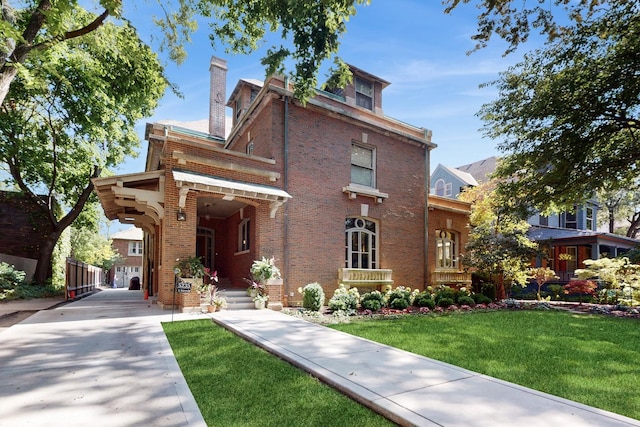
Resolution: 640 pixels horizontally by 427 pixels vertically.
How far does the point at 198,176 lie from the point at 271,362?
708 centimetres

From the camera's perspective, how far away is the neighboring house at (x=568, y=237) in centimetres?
2316

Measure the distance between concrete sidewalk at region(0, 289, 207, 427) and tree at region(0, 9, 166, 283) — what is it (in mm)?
8785

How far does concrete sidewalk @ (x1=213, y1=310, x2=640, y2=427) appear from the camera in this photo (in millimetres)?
3211

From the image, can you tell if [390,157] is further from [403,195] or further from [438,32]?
[438,32]

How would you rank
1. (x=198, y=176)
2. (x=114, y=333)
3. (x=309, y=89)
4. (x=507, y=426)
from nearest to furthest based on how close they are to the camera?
(x=507, y=426)
(x=114, y=333)
(x=309, y=89)
(x=198, y=176)

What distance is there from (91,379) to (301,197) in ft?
29.7

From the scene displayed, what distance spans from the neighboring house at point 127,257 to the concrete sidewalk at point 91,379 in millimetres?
43081

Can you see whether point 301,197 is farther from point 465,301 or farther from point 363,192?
point 465,301

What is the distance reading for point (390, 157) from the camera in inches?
616

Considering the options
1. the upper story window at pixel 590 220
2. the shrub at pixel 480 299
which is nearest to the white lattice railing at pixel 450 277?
the shrub at pixel 480 299

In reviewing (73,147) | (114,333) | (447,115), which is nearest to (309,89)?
(114,333)

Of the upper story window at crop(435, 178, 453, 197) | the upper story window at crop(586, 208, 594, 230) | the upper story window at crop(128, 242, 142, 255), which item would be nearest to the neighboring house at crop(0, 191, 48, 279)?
the upper story window at crop(435, 178, 453, 197)

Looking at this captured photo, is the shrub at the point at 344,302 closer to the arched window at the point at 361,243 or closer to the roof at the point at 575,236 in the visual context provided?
the arched window at the point at 361,243

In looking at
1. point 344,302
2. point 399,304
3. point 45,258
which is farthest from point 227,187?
point 45,258
